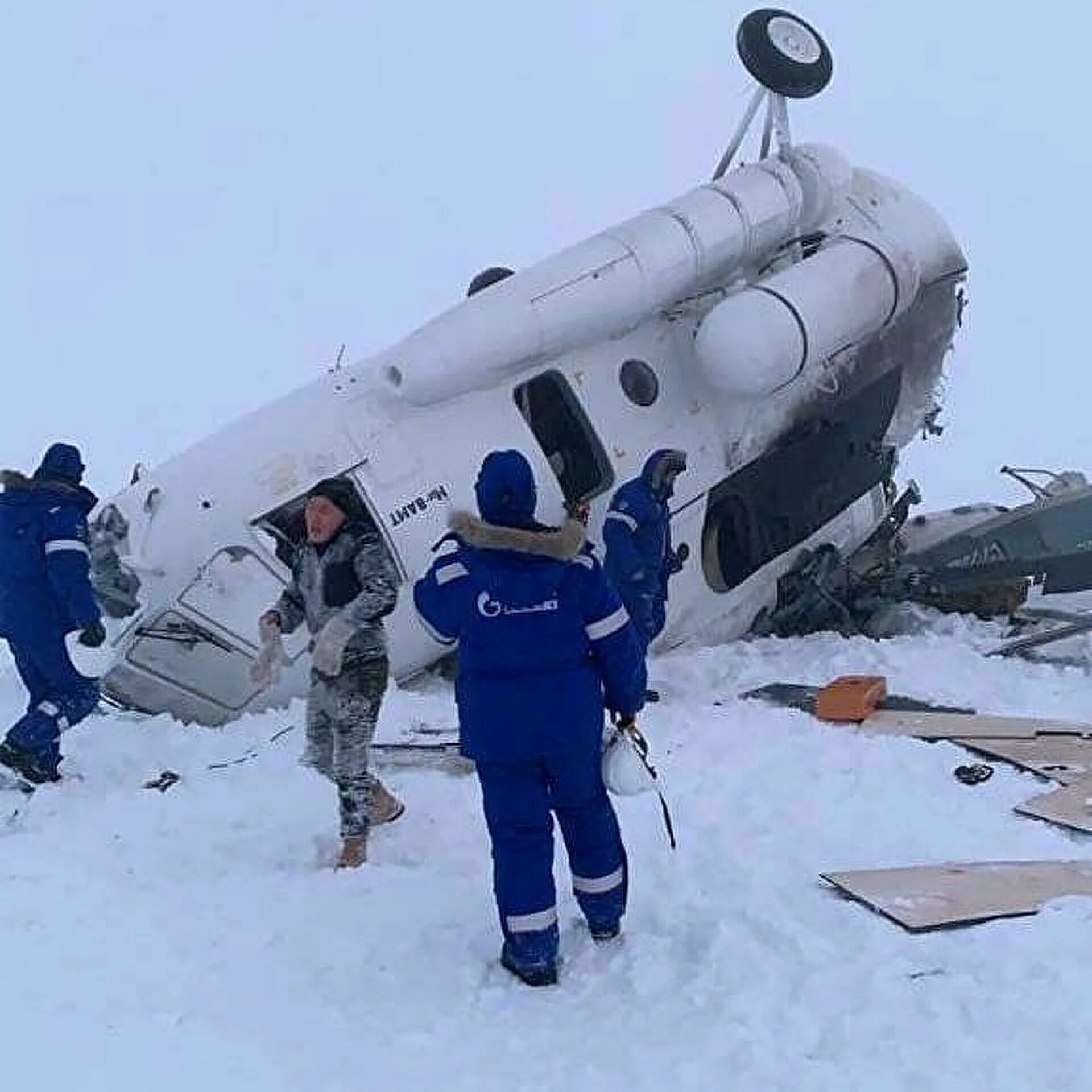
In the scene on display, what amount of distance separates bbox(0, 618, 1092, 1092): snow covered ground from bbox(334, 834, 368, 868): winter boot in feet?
0.27

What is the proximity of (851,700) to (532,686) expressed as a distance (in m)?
3.51

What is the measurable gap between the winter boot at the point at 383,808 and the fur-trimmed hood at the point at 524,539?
5.94ft

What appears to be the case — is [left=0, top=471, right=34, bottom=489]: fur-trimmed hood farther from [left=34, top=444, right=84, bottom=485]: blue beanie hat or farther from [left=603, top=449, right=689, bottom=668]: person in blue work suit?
[left=603, top=449, right=689, bottom=668]: person in blue work suit

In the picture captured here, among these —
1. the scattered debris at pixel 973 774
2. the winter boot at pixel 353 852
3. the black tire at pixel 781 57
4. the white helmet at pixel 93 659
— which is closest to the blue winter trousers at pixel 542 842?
the winter boot at pixel 353 852

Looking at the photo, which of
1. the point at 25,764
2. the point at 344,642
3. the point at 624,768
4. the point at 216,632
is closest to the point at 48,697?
the point at 25,764

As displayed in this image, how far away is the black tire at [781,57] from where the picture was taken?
32.8ft

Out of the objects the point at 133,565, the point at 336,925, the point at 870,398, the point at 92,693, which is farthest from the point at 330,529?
the point at 870,398

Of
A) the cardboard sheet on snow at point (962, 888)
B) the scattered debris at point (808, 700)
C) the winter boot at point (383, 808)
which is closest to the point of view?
the cardboard sheet on snow at point (962, 888)

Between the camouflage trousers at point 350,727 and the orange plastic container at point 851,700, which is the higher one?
the camouflage trousers at point 350,727

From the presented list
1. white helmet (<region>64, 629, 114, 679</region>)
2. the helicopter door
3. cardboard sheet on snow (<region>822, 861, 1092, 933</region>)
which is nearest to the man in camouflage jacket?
A: cardboard sheet on snow (<region>822, 861, 1092, 933</region>)

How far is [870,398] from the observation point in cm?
1035

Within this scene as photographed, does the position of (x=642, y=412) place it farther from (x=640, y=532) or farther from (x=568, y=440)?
(x=640, y=532)

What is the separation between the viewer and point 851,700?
7.55 m

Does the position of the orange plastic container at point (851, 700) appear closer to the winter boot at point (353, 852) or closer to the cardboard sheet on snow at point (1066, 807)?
the cardboard sheet on snow at point (1066, 807)
